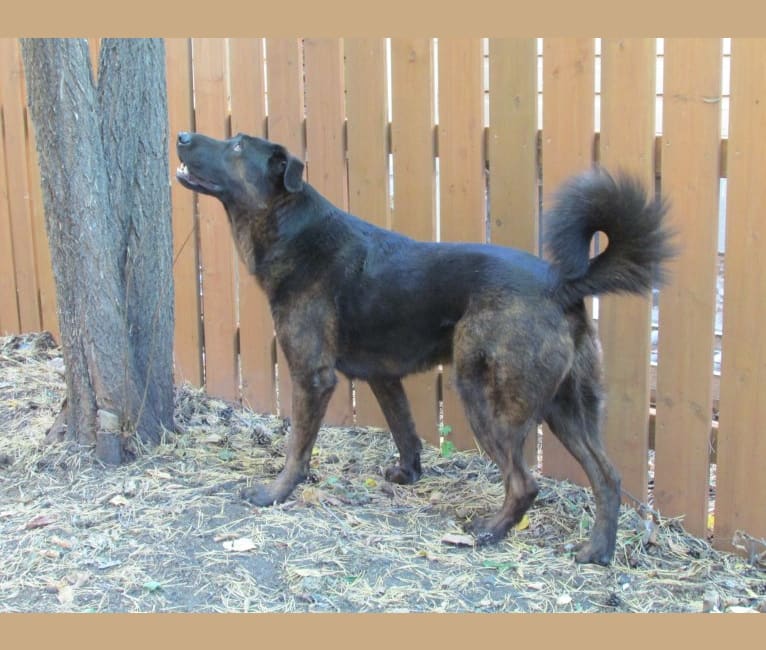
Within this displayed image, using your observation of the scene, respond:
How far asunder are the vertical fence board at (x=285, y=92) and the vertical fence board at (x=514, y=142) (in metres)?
1.29

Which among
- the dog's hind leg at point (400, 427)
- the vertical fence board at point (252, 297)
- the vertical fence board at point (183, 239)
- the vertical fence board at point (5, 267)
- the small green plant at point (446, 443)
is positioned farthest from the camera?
the vertical fence board at point (5, 267)

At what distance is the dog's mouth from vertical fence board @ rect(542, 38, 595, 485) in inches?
66.7

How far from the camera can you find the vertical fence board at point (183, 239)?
5.81 metres

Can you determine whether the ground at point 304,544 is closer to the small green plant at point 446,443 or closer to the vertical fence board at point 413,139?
the small green plant at point 446,443

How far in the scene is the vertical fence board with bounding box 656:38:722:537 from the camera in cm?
409

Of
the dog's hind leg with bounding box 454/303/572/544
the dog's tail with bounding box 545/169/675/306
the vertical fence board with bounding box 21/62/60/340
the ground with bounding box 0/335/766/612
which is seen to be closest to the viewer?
the ground with bounding box 0/335/766/612

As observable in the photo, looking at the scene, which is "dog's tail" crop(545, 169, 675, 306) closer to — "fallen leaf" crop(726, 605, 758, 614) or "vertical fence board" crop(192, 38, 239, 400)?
"fallen leaf" crop(726, 605, 758, 614)

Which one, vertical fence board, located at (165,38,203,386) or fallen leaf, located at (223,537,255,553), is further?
vertical fence board, located at (165,38,203,386)

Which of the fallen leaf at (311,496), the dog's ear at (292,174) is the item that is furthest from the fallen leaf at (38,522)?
the dog's ear at (292,174)

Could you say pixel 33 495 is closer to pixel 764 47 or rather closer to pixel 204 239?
pixel 204 239

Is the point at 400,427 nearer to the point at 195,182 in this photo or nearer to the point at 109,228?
the point at 195,182

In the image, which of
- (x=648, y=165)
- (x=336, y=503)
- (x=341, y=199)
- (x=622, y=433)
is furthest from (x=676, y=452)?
(x=341, y=199)

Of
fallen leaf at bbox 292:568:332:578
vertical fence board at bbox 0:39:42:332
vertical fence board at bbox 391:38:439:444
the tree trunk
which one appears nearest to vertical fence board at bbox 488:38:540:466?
vertical fence board at bbox 391:38:439:444

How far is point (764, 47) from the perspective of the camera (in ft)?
12.8
